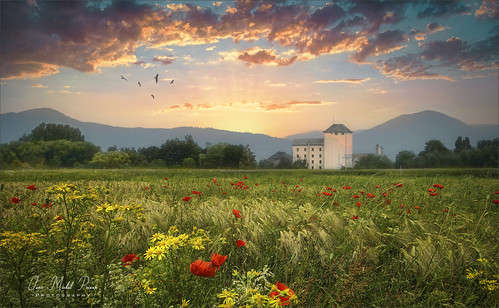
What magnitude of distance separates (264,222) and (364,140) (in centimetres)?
3021

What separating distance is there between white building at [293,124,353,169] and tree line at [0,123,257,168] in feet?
50.0

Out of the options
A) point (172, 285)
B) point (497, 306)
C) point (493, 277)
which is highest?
point (172, 285)

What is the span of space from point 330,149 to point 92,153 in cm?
4091

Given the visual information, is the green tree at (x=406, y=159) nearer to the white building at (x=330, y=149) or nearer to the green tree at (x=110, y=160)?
the white building at (x=330, y=149)

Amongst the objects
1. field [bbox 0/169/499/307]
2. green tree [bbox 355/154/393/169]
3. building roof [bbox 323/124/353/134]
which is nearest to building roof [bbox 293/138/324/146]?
building roof [bbox 323/124/353/134]

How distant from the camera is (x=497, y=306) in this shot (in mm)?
2699

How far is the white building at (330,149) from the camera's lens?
46.5 m

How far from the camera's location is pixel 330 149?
176 feet

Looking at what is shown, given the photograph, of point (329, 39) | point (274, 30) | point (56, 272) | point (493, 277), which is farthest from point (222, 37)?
point (493, 277)

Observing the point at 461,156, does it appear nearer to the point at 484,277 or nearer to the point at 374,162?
the point at 484,277

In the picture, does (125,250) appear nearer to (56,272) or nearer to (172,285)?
(56,272)

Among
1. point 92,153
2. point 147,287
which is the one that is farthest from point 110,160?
point 147,287

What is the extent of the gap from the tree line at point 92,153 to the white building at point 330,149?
600 inches

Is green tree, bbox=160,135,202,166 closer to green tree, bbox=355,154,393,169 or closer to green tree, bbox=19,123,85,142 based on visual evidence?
green tree, bbox=19,123,85,142
